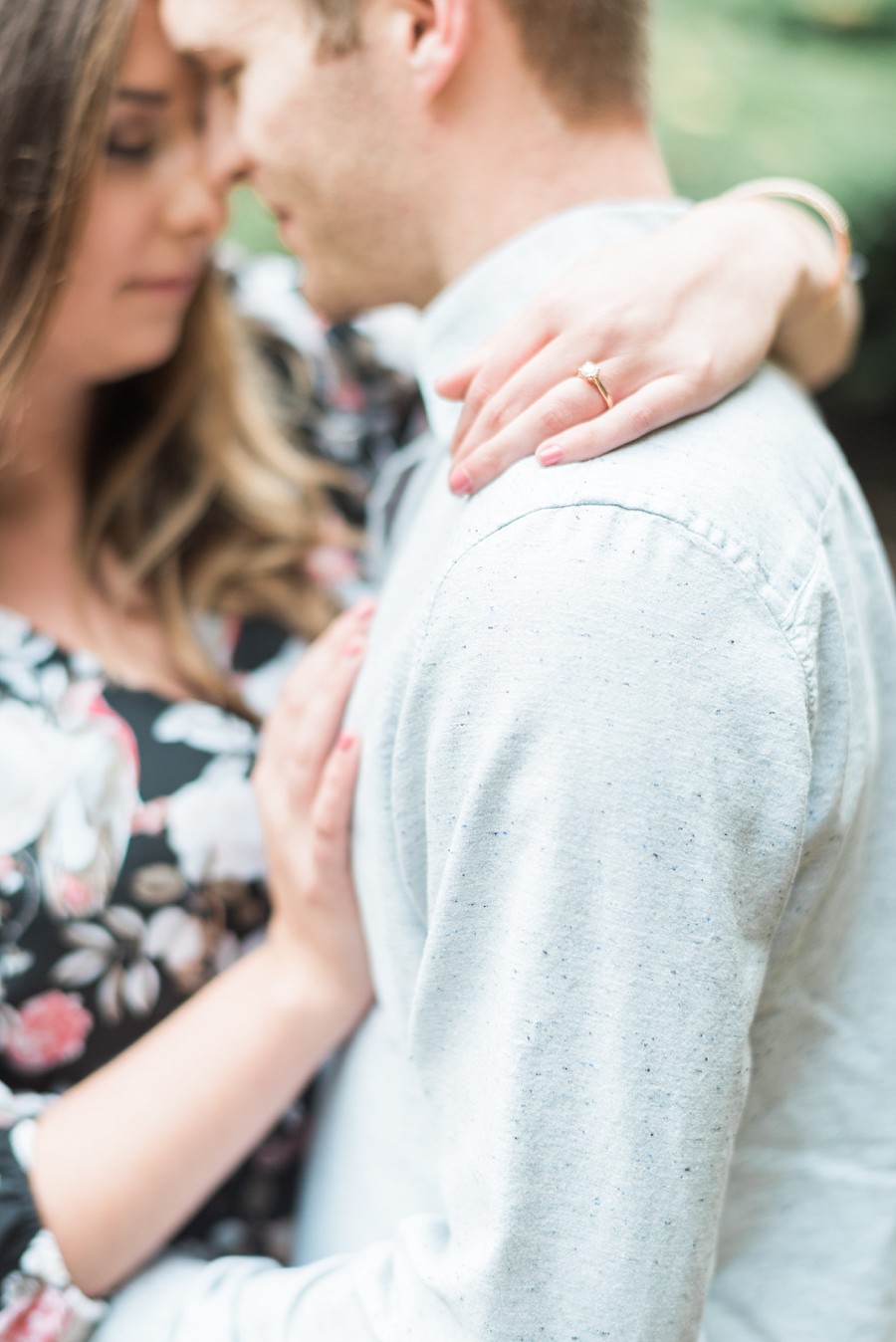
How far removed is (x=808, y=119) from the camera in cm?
267

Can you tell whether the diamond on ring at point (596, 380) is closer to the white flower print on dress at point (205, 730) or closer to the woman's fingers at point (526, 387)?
the woman's fingers at point (526, 387)

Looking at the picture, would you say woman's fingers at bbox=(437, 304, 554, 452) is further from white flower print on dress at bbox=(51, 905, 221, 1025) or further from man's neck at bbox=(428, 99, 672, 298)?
white flower print on dress at bbox=(51, 905, 221, 1025)

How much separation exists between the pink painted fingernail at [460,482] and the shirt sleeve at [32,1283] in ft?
2.75

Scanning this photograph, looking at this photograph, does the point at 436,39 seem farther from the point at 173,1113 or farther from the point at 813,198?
the point at 173,1113

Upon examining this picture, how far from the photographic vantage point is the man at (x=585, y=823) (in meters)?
0.79

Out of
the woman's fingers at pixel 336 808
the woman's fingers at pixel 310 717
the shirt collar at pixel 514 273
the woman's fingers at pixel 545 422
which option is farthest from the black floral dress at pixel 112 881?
the woman's fingers at pixel 545 422

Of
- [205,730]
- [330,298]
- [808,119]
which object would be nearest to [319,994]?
[205,730]

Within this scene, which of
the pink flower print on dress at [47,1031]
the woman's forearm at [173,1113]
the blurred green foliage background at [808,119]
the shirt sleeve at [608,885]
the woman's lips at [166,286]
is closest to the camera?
the shirt sleeve at [608,885]

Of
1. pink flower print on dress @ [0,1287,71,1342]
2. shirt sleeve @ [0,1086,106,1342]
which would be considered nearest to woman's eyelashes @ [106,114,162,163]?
shirt sleeve @ [0,1086,106,1342]

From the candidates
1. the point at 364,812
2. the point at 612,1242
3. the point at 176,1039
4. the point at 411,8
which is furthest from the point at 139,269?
the point at 612,1242

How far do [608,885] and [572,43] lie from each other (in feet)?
2.74

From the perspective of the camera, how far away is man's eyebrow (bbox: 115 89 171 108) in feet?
4.73

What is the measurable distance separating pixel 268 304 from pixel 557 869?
4.87 ft

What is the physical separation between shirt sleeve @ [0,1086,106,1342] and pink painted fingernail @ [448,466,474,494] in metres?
0.84
